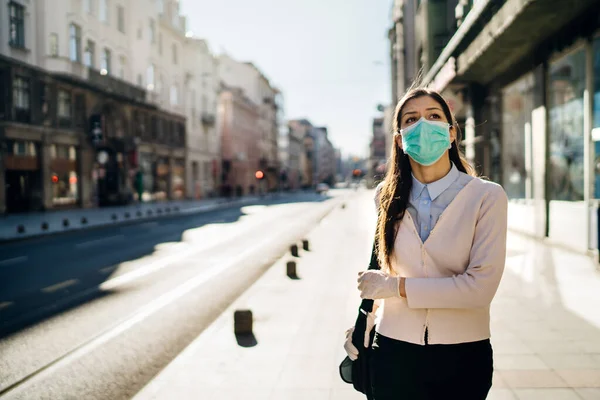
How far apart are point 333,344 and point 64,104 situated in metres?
30.5

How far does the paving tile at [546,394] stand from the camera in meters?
4.23

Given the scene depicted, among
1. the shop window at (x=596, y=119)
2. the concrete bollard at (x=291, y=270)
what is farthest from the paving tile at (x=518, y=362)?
the shop window at (x=596, y=119)

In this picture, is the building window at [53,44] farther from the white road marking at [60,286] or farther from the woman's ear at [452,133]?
the woman's ear at [452,133]

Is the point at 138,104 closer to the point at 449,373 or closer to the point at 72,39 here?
the point at 72,39

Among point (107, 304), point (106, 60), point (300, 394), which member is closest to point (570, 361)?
point (300, 394)

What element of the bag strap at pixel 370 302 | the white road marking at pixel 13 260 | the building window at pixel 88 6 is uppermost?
the building window at pixel 88 6

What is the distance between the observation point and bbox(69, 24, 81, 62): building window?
32319 millimetres

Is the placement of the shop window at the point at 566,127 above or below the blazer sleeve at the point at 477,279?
above

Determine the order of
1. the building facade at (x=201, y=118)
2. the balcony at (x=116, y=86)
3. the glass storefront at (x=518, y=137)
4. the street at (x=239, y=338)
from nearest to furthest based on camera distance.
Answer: the street at (x=239, y=338) < the glass storefront at (x=518, y=137) < the balcony at (x=116, y=86) < the building facade at (x=201, y=118)

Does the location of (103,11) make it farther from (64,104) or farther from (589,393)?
(589,393)

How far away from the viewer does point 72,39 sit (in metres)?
32.5

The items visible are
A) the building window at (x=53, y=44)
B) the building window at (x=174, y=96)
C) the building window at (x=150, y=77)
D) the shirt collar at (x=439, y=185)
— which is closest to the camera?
the shirt collar at (x=439, y=185)

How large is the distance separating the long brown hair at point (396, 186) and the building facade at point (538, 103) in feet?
21.9

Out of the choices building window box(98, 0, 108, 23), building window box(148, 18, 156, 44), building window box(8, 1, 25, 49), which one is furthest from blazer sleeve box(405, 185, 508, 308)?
building window box(148, 18, 156, 44)
